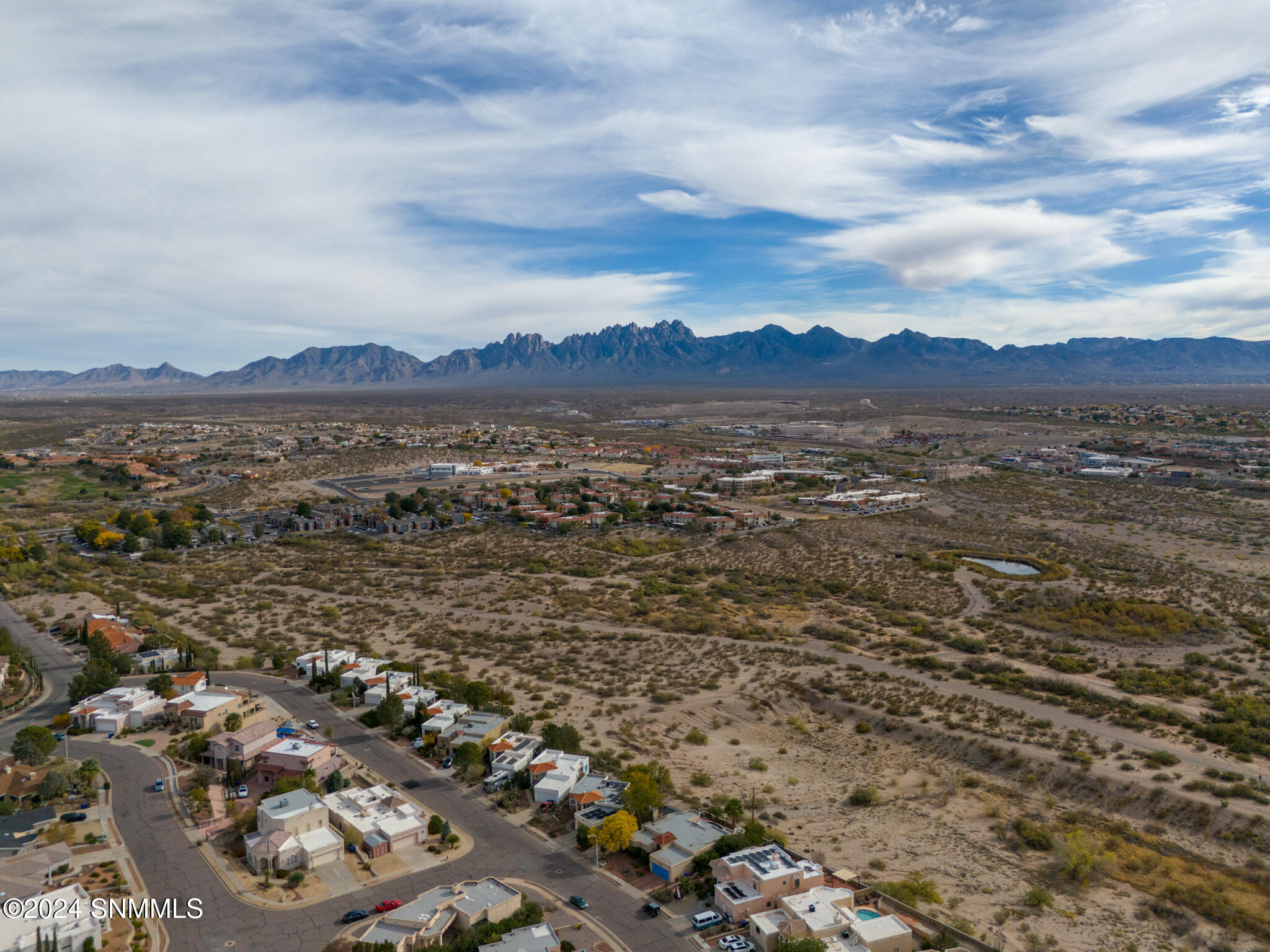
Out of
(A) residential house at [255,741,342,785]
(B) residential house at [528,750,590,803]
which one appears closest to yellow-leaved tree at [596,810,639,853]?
(B) residential house at [528,750,590,803]

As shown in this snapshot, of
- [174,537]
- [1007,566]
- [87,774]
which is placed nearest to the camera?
[87,774]

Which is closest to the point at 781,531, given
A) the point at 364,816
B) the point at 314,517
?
the point at 314,517

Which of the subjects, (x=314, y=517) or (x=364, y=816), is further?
(x=314, y=517)

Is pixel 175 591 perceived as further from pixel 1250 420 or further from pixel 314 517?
pixel 1250 420

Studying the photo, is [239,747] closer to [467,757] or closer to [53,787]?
[53,787]

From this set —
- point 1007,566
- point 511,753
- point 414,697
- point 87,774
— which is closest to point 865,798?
point 511,753

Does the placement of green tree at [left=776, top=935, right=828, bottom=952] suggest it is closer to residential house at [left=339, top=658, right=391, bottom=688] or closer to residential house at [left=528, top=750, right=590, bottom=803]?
residential house at [left=528, top=750, right=590, bottom=803]
